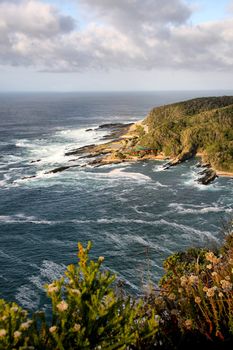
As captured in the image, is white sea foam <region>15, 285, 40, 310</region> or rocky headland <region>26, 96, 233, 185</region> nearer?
white sea foam <region>15, 285, 40, 310</region>

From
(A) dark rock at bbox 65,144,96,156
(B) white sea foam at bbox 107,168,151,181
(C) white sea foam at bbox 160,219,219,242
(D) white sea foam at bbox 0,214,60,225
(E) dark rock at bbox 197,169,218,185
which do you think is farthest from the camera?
(A) dark rock at bbox 65,144,96,156

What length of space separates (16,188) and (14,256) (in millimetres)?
33268

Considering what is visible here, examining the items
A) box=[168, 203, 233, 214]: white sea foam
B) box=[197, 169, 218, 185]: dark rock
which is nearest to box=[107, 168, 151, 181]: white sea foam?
box=[197, 169, 218, 185]: dark rock

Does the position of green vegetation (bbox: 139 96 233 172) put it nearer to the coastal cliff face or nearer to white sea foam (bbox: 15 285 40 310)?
the coastal cliff face

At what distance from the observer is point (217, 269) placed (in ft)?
47.4

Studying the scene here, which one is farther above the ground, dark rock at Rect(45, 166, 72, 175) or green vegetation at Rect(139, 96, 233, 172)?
green vegetation at Rect(139, 96, 233, 172)

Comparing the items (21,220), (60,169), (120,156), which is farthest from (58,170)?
(21,220)

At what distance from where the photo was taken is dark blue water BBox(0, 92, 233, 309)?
45.7 meters

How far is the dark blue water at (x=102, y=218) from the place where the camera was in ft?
150

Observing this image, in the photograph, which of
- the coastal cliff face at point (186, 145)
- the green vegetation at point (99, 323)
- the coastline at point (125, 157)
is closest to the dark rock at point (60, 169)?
the coastal cliff face at point (186, 145)

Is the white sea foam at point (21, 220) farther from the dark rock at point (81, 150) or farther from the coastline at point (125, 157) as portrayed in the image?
the dark rock at point (81, 150)

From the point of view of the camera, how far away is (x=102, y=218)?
62.0 metres

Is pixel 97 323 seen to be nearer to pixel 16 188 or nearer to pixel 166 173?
pixel 16 188

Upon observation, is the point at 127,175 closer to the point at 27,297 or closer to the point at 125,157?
the point at 125,157
